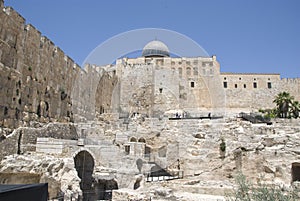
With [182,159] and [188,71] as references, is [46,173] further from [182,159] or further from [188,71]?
[188,71]

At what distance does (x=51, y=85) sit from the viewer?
48.4 feet

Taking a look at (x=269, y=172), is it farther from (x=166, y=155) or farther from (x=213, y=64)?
(x=213, y=64)

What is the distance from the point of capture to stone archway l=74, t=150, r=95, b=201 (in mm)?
11764

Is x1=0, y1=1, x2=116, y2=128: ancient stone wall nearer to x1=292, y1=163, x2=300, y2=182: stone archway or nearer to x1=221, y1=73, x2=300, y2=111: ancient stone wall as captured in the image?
x1=292, y1=163, x2=300, y2=182: stone archway

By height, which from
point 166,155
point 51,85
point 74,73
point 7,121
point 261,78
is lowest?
point 166,155

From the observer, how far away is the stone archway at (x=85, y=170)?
→ 11764 millimetres

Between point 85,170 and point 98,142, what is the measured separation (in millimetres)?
1368

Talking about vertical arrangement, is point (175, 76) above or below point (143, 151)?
above

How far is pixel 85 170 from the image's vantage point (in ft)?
40.6

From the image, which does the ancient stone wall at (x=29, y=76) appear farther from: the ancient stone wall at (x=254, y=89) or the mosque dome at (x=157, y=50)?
the ancient stone wall at (x=254, y=89)

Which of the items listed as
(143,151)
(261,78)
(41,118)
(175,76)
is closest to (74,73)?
(41,118)

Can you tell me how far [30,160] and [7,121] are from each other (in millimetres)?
2155

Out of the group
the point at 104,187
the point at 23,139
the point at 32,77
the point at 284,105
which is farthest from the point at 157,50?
the point at 23,139

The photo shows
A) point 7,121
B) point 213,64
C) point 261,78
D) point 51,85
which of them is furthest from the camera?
point 261,78
